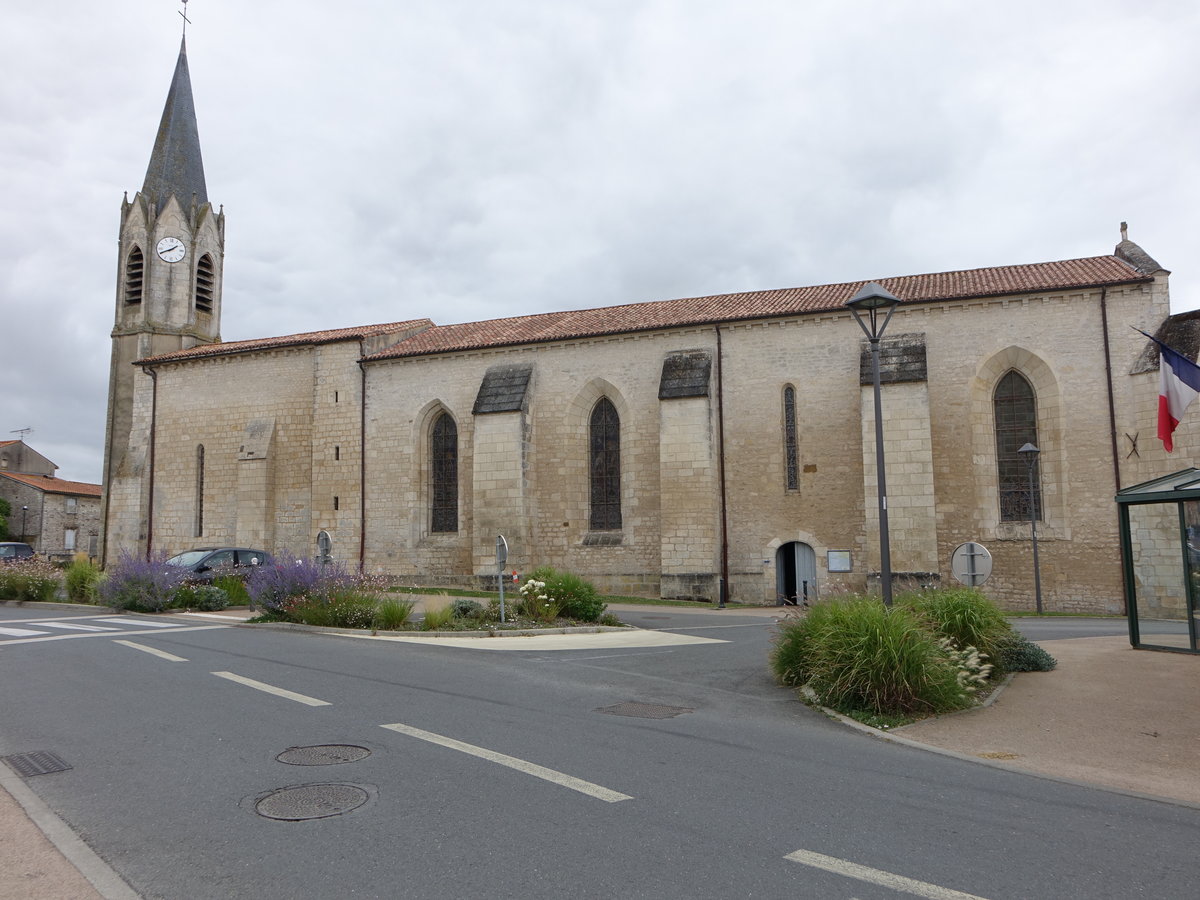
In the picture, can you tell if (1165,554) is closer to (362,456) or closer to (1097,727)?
(1097,727)

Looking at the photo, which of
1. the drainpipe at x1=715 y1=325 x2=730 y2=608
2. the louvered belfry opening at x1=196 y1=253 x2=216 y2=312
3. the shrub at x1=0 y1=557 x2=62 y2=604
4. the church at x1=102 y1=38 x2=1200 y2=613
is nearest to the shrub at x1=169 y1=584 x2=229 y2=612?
the shrub at x1=0 y1=557 x2=62 y2=604

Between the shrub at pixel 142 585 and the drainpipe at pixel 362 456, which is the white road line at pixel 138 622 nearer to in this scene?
the shrub at pixel 142 585

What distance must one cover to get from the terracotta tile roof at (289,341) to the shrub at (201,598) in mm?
10955

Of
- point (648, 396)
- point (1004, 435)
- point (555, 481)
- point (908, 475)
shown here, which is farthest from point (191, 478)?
point (1004, 435)

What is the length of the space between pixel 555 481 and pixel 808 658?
1613cm

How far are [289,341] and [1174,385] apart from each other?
83.0 feet

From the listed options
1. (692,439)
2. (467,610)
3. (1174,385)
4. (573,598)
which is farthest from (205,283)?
(1174,385)

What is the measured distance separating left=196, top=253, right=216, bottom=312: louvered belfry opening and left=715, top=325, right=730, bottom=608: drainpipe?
2191cm

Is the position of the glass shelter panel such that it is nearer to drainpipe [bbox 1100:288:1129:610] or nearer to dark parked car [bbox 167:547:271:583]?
drainpipe [bbox 1100:288:1129:610]

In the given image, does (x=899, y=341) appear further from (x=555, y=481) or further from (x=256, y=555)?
(x=256, y=555)

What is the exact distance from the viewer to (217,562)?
21047 mm

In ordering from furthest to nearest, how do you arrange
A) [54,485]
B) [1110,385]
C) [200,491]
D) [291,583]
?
[54,485]
[200,491]
[1110,385]
[291,583]

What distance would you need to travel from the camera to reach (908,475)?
66.6 ft

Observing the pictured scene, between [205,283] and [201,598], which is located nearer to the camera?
[201,598]
